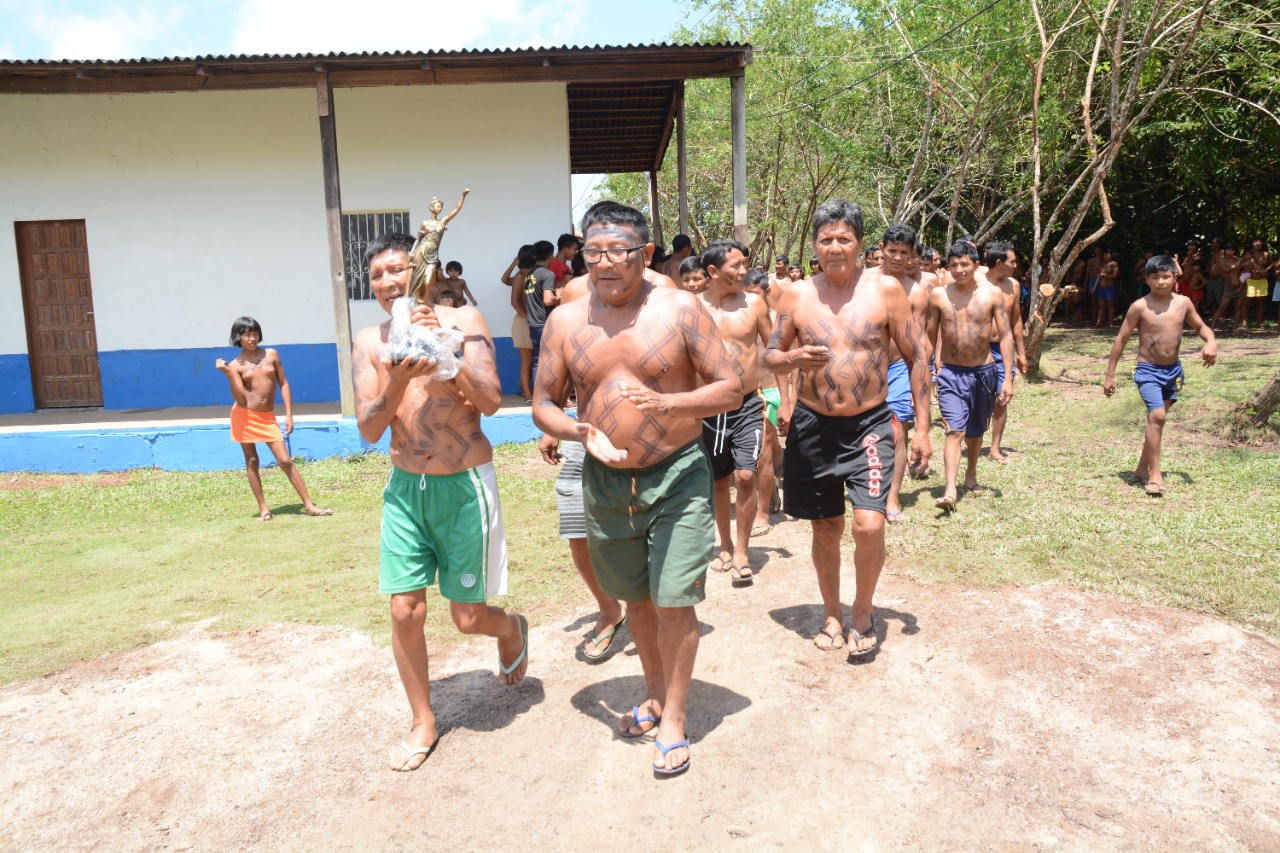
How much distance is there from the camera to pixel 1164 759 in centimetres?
343

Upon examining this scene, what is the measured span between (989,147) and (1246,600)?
1286 centimetres

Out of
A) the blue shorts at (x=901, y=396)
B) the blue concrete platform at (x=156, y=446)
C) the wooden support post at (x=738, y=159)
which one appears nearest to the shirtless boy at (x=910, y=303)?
the blue shorts at (x=901, y=396)

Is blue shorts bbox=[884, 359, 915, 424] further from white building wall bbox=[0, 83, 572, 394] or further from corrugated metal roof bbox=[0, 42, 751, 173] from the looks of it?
white building wall bbox=[0, 83, 572, 394]

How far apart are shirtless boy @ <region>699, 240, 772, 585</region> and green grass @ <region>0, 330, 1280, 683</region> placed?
928mm

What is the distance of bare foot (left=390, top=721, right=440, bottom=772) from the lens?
141 inches

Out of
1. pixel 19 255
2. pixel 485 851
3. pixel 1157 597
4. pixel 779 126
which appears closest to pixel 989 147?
pixel 779 126

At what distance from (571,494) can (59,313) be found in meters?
9.90

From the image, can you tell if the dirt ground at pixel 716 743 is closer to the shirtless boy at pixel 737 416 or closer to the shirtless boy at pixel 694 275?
the shirtless boy at pixel 737 416

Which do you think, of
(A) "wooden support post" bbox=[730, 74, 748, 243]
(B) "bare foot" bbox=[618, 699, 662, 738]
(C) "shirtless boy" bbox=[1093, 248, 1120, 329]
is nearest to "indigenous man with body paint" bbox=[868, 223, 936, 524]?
(B) "bare foot" bbox=[618, 699, 662, 738]

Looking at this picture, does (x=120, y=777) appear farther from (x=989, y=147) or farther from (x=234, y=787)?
(x=989, y=147)

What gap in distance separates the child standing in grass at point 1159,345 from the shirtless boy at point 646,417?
4.93 meters

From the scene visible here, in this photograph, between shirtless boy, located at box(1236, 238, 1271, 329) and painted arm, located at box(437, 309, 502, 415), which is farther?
shirtless boy, located at box(1236, 238, 1271, 329)

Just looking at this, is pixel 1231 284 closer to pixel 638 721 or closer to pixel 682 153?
pixel 682 153

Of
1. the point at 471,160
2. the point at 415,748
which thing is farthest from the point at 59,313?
the point at 415,748
